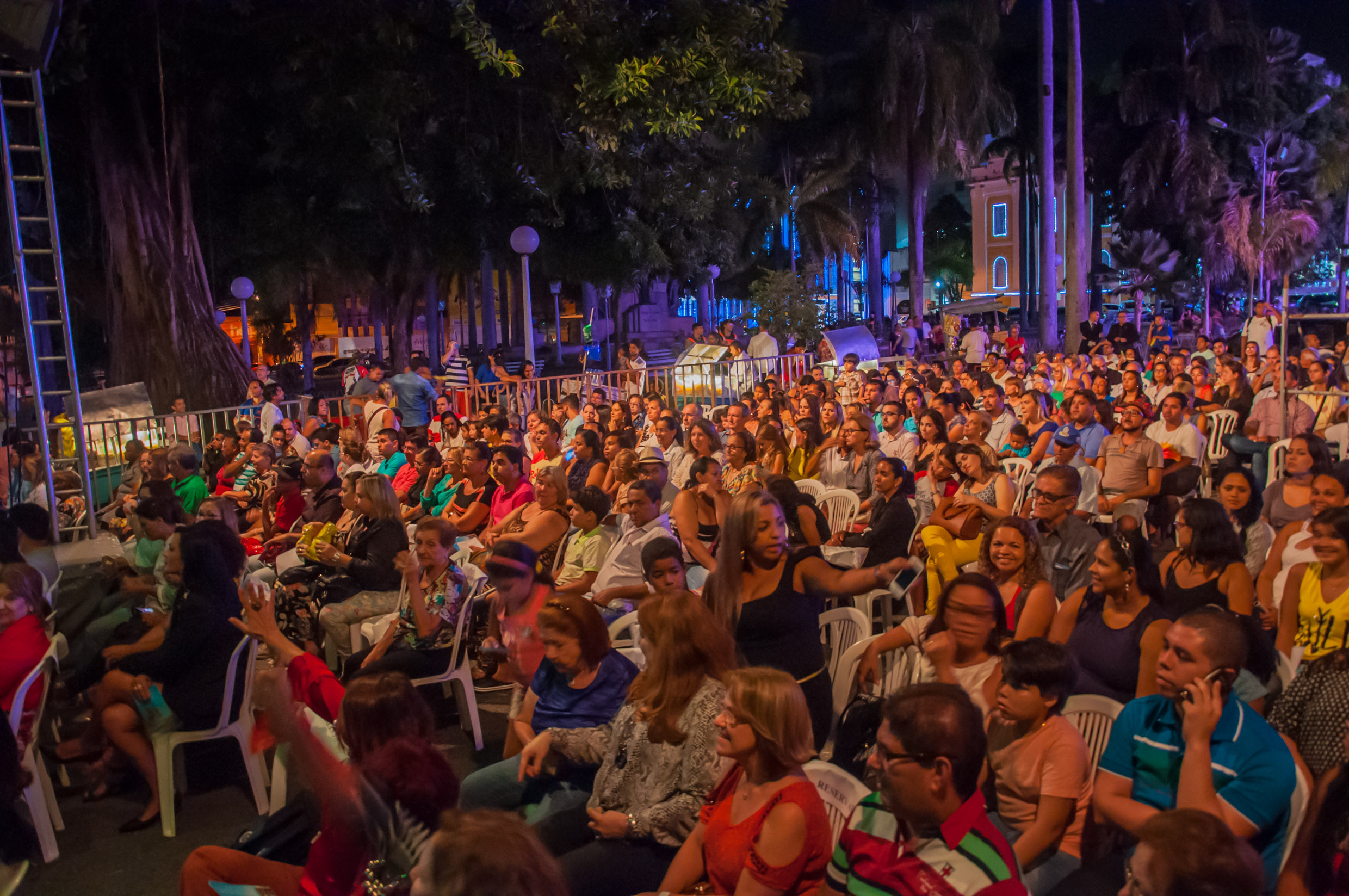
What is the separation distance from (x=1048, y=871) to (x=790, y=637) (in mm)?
1369

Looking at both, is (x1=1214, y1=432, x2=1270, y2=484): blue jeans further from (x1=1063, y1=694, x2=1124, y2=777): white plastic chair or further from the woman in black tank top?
(x1=1063, y1=694, x2=1124, y2=777): white plastic chair

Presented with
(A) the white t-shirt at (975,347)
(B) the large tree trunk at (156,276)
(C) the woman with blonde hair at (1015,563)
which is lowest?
(C) the woman with blonde hair at (1015,563)

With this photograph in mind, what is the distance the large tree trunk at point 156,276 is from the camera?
15367 mm

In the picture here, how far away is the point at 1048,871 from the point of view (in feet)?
10.3

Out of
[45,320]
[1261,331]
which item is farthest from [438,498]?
[1261,331]

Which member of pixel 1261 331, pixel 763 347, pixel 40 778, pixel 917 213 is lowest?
pixel 40 778

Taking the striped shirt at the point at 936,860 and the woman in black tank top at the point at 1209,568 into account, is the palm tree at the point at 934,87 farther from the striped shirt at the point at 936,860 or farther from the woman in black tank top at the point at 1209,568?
the striped shirt at the point at 936,860

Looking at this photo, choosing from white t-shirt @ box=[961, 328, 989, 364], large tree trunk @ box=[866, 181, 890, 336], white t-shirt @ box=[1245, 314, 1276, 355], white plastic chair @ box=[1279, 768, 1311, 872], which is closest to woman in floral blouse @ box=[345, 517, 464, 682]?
white plastic chair @ box=[1279, 768, 1311, 872]

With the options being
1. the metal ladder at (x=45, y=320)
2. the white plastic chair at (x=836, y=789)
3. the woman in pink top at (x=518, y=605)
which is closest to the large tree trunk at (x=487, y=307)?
the metal ladder at (x=45, y=320)

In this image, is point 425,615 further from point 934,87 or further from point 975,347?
point 934,87

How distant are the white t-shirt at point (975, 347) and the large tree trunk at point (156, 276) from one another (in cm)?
1174

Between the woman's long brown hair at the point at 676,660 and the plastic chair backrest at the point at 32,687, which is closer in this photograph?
the woman's long brown hair at the point at 676,660

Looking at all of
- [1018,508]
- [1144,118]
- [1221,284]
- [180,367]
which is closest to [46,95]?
[180,367]

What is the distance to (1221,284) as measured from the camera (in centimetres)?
4184
